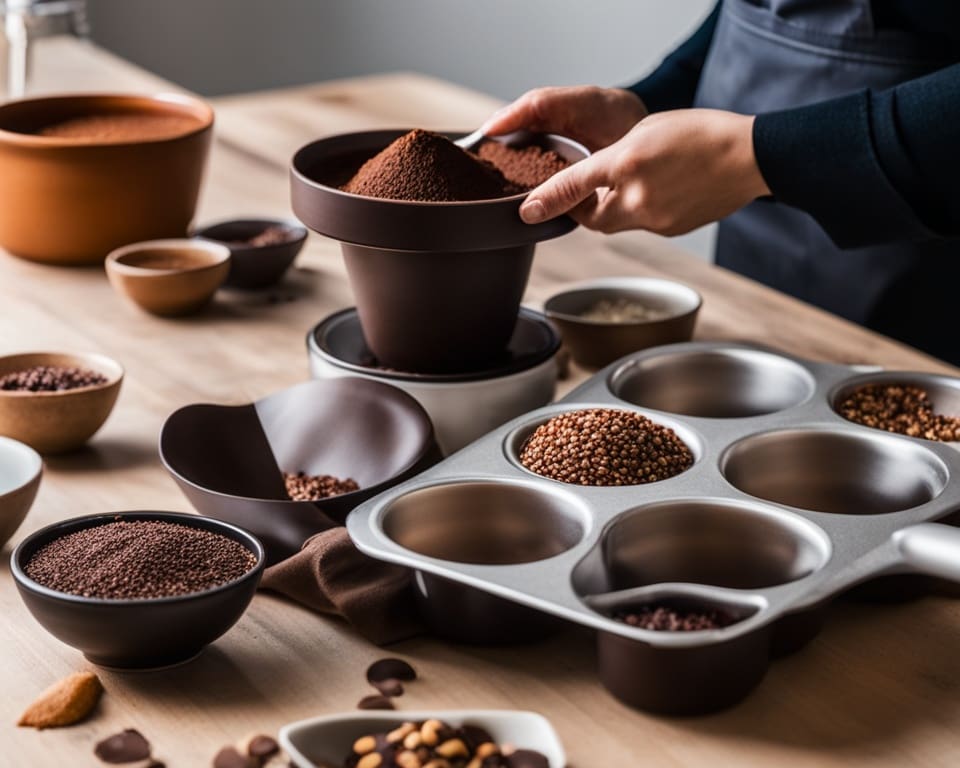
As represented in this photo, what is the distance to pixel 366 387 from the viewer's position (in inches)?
57.2

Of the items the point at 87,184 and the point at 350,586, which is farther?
the point at 87,184

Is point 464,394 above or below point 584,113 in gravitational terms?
below

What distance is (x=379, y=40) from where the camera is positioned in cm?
502

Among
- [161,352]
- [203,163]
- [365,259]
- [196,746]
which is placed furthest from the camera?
[203,163]

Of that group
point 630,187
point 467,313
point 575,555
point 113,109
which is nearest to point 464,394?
point 467,313

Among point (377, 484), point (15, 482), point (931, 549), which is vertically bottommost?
point (15, 482)

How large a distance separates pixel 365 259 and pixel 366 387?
0.45 ft

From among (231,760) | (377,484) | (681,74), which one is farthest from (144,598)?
(681,74)

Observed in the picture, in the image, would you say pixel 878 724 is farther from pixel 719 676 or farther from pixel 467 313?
pixel 467 313

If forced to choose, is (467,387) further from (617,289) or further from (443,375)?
(617,289)

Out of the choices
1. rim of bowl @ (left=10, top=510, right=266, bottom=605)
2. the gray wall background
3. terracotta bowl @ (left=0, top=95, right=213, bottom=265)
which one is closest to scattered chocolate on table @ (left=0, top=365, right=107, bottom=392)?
rim of bowl @ (left=10, top=510, right=266, bottom=605)

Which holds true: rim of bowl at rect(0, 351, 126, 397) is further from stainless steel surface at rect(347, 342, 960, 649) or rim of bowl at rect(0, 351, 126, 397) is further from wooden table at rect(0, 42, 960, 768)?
stainless steel surface at rect(347, 342, 960, 649)

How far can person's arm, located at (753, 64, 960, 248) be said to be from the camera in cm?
144

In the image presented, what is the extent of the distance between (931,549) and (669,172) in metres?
0.57
